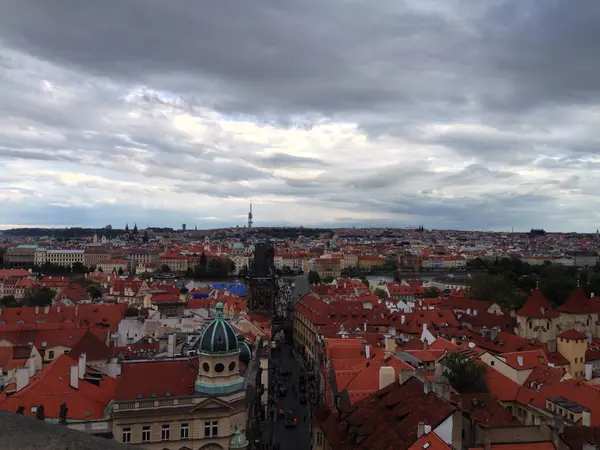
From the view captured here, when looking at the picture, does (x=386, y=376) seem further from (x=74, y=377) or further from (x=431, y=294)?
(x=431, y=294)

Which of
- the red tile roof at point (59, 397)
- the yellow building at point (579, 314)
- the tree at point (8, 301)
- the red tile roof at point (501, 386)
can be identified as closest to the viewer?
the red tile roof at point (59, 397)

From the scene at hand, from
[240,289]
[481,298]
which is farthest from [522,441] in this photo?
[240,289]

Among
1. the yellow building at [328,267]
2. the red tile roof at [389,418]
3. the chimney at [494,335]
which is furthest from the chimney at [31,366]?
the yellow building at [328,267]

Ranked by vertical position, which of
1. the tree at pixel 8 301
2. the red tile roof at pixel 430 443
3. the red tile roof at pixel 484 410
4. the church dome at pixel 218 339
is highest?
the church dome at pixel 218 339

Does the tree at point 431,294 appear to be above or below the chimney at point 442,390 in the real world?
below

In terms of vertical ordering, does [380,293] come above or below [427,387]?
below

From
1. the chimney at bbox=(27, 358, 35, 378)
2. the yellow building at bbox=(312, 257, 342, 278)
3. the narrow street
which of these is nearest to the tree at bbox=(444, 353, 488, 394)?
the narrow street

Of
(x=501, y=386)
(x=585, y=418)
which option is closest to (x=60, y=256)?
(x=501, y=386)

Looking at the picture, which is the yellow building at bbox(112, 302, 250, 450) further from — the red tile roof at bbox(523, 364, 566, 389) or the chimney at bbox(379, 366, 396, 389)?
the red tile roof at bbox(523, 364, 566, 389)

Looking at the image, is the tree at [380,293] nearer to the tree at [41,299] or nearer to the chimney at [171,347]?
the tree at [41,299]
